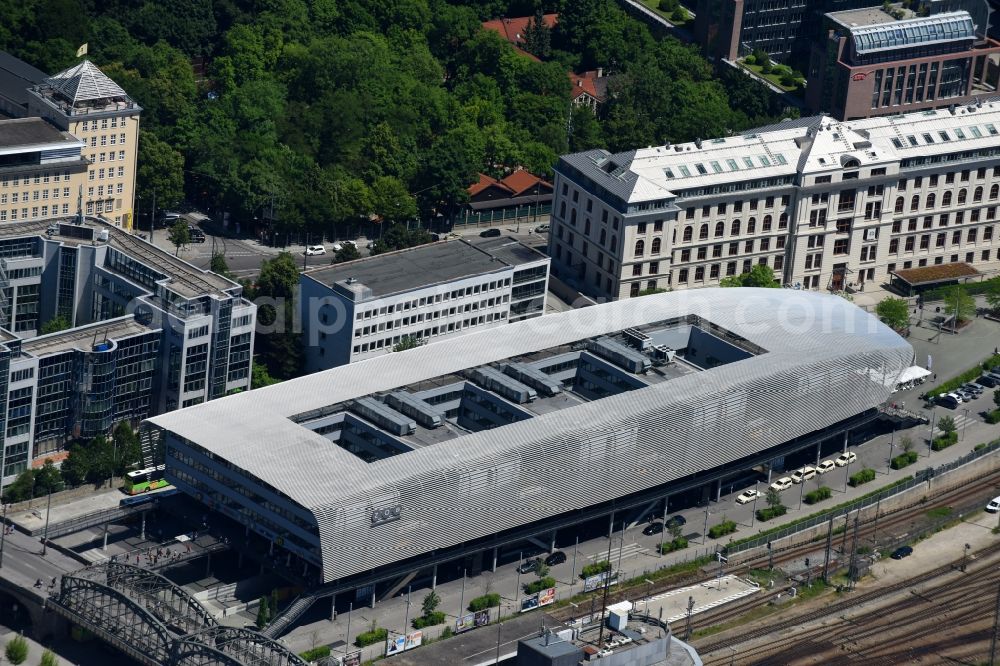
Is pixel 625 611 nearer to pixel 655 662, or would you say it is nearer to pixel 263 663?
pixel 655 662

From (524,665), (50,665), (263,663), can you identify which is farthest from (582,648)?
(50,665)

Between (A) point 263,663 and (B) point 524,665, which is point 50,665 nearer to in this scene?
(A) point 263,663

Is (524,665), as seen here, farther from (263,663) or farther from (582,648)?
(263,663)

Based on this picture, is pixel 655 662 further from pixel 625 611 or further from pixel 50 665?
pixel 50 665

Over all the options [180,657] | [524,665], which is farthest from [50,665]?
[524,665]

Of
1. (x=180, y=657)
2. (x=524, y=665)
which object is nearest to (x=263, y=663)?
(x=180, y=657)
